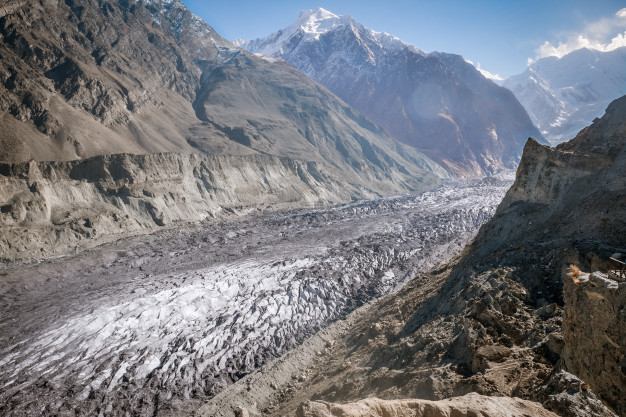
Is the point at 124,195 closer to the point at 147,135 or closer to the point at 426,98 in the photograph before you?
the point at 147,135

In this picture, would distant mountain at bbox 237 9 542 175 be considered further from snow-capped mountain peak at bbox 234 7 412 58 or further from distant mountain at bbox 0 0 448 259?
distant mountain at bbox 0 0 448 259

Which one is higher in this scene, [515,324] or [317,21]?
[317,21]

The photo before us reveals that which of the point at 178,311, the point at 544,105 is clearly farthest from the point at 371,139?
the point at 544,105

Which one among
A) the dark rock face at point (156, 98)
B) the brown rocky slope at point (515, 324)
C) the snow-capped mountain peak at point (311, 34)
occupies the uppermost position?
the snow-capped mountain peak at point (311, 34)

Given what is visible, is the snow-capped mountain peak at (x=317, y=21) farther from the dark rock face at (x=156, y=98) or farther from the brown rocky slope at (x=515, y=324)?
the brown rocky slope at (x=515, y=324)

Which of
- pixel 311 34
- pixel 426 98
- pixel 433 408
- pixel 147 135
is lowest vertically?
pixel 433 408

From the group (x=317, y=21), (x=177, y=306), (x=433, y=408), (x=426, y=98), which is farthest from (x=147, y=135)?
(x=317, y=21)

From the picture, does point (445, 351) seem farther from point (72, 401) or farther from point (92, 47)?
point (92, 47)

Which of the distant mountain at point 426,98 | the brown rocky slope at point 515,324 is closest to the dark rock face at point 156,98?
the distant mountain at point 426,98
